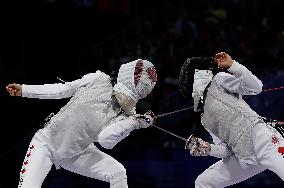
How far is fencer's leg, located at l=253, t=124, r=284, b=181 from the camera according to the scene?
3.30m

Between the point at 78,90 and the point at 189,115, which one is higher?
the point at 78,90

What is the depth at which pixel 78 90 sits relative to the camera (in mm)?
3707

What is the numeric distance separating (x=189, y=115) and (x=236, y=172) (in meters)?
1.57

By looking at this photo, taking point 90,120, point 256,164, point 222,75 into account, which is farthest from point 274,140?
point 90,120

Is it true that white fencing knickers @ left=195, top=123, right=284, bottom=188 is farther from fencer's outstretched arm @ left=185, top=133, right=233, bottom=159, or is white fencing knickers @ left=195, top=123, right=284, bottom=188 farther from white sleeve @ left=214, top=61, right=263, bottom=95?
white sleeve @ left=214, top=61, right=263, bottom=95

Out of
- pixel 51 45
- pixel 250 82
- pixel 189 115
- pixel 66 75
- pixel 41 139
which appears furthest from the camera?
pixel 51 45

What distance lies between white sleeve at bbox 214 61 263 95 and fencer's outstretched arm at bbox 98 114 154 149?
53 cm

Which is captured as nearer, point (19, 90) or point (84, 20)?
point (19, 90)

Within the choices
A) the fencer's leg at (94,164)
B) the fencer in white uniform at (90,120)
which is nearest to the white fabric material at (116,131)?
the fencer in white uniform at (90,120)

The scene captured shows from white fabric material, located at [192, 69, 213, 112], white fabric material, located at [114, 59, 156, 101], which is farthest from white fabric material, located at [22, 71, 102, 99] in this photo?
white fabric material, located at [192, 69, 213, 112]

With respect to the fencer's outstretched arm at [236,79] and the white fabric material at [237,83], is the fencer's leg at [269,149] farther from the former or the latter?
the fencer's outstretched arm at [236,79]

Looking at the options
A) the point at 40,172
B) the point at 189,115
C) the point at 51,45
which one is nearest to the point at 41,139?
the point at 40,172

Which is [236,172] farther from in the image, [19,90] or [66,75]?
[66,75]

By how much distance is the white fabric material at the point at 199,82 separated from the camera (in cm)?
356
